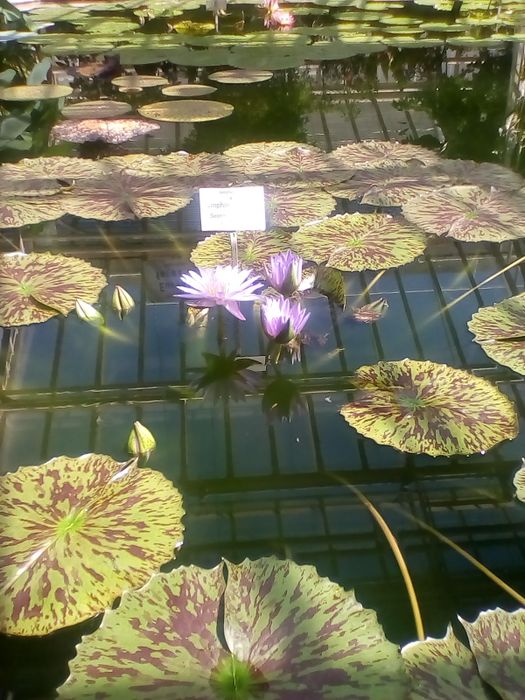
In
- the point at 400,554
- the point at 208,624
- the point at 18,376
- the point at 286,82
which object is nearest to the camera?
the point at 208,624

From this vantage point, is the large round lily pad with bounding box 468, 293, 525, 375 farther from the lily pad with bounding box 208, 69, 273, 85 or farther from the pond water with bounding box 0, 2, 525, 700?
the lily pad with bounding box 208, 69, 273, 85

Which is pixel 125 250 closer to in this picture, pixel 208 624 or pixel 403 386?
pixel 403 386

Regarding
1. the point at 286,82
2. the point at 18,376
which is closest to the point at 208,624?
the point at 18,376

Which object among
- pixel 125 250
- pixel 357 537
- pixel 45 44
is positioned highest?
pixel 45 44

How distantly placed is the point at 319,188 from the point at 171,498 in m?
1.40

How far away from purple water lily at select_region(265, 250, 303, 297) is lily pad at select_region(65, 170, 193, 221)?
62 centimetres

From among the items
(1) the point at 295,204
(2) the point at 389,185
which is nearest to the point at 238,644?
(1) the point at 295,204

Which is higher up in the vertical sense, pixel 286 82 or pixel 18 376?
pixel 286 82

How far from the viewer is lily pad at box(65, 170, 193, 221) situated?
2.15m

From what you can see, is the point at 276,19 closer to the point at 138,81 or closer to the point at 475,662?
the point at 138,81

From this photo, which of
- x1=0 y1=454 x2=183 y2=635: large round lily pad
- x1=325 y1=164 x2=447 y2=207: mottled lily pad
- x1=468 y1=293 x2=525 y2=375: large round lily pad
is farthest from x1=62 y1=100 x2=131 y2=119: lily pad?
x1=0 y1=454 x2=183 y2=635: large round lily pad

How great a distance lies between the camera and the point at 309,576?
3.48 ft

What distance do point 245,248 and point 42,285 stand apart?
22.7 inches

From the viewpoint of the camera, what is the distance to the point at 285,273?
1.66 meters
